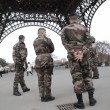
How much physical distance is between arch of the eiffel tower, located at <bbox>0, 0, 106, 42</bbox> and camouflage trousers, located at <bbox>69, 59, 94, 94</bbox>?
1906cm

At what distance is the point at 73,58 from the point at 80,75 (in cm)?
35

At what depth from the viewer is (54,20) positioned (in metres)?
31.5

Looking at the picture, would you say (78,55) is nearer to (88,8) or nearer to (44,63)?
(44,63)

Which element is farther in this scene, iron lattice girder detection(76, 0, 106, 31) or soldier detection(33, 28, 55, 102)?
iron lattice girder detection(76, 0, 106, 31)

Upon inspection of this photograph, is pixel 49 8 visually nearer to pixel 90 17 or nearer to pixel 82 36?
pixel 90 17

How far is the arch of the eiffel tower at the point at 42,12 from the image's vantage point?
87.6 ft

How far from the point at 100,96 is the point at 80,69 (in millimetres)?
1143

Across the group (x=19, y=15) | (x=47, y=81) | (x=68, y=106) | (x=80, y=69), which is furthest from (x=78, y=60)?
(x=19, y=15)

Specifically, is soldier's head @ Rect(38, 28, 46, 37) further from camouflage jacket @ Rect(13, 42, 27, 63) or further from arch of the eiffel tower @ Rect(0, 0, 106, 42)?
arch of the eiffel tower @ Rect(0, 0, 106, 42)

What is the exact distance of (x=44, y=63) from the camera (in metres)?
6.56

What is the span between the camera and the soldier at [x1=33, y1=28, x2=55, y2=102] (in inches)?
257

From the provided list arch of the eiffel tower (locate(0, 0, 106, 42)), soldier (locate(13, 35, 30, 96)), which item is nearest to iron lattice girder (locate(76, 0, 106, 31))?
arch of the eiffel tower (locate(0, 0, 106, 42))

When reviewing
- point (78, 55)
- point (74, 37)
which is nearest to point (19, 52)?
point (74, 37)

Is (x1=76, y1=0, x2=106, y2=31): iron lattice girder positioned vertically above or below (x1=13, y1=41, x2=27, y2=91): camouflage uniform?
above
